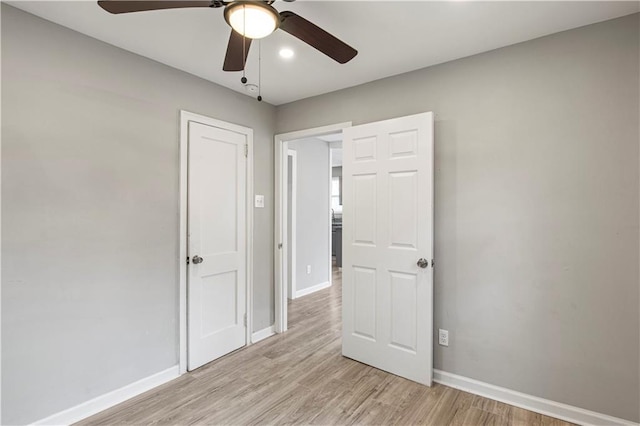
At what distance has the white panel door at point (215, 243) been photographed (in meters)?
2.75

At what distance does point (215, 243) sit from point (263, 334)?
117 centimetres

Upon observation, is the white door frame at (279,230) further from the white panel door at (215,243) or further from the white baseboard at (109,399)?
the white baseboard at (109,399)

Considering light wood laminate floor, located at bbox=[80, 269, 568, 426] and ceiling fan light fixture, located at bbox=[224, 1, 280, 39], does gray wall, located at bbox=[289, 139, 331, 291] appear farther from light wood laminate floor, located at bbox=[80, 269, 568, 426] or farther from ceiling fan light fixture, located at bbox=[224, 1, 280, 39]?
ceiling fan light fixture, located at bbox=[224, 1, 280, 39]

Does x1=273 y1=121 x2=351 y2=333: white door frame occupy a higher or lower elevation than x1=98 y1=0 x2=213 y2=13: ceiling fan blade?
lower

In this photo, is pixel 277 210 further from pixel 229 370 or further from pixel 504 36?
pixel 504 36

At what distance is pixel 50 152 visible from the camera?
6.50 feet

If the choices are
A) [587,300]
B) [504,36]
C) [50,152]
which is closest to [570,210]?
[587,300]

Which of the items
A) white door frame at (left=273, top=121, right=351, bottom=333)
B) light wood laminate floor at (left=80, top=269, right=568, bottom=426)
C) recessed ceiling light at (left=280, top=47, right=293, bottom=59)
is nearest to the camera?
light wood laminate floor at (left=80, top=269, right=568, bottom=426)

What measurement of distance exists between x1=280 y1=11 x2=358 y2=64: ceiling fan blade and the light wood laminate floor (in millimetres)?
2228

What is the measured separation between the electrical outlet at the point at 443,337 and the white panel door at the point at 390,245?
0.47ft

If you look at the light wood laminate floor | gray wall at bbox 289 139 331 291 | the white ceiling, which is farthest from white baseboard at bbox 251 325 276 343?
the white ceiling

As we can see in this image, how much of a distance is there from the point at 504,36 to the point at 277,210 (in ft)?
8.11

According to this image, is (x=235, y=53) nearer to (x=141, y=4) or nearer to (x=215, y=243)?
(x=141, y=4)

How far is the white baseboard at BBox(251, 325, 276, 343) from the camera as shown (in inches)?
130
